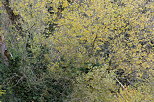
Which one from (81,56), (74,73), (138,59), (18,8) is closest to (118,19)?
(138,59)

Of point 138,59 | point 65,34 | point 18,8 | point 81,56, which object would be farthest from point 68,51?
point 138,59

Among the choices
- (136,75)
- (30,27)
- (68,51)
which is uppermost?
(30,27)

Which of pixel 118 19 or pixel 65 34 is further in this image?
pixel 118 19

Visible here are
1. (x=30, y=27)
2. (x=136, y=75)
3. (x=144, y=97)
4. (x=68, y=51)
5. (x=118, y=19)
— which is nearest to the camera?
(x=144, y=97)

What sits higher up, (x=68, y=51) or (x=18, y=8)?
(x=18, y=8)

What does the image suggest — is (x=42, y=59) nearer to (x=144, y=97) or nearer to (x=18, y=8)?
(x=18, y=8)

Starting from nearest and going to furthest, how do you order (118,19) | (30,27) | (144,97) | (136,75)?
(144,97)
(30,27)
(118,19)
(136,75)

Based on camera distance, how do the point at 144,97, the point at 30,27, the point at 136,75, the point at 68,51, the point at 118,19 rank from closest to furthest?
the point at 144,97 < the point at 68,51 < the point at 30,27 < the point at 118,19 < the point at 136,75

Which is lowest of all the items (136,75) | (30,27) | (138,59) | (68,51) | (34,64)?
(136,75)

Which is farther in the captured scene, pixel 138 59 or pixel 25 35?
pixel 138 59

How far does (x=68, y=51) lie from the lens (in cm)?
718

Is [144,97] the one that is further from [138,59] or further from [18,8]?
[18,8]

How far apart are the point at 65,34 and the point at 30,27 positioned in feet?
5.52

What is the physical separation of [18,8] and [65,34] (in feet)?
8.67
